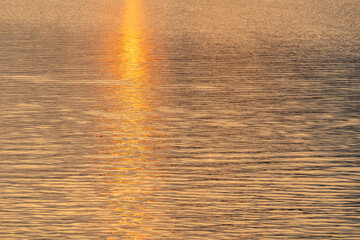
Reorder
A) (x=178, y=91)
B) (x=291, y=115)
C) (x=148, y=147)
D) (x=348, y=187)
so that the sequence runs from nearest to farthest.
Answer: (x=348, y=187), (x=148, y=147), (x=291, y=115), (x=178, y=91)

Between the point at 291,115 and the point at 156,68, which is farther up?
the point at 156,68

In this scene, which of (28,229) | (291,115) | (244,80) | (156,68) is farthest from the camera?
(156,68)

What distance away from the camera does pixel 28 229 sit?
22.7 ft

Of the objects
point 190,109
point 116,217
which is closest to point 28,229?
point 116,217

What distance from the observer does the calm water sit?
7.22 metres

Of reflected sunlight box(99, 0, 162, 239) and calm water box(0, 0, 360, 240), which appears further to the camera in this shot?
reflected sunlight box(99, 0, 162, 239)

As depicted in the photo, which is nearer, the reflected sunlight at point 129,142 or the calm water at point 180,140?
the calm water at point 180,140

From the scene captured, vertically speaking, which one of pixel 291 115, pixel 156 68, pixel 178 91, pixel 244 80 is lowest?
pixel 291 115

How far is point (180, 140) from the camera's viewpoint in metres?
10.4

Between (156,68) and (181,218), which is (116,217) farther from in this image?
(156,68)

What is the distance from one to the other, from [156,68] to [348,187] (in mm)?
9387

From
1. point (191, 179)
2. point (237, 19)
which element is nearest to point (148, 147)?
point (191, 179)

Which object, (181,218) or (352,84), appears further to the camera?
(352,84)

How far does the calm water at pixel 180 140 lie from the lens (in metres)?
7.22
